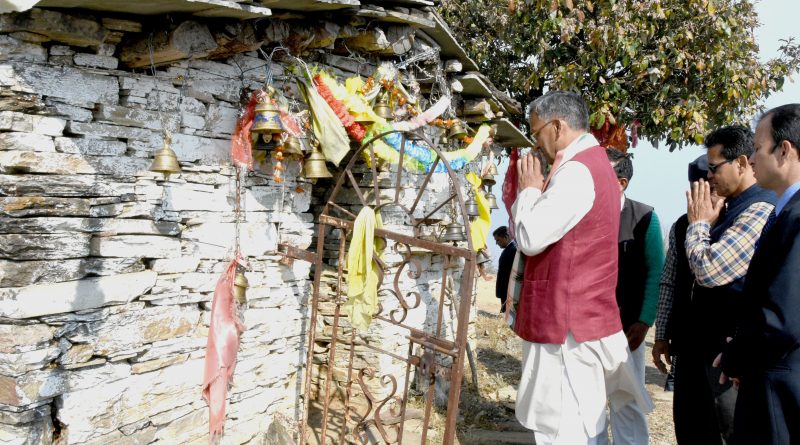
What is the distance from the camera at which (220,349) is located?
3965 mm

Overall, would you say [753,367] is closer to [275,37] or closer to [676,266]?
[676,266]

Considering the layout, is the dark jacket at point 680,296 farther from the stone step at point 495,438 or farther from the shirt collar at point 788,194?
the stone step at point 495,438

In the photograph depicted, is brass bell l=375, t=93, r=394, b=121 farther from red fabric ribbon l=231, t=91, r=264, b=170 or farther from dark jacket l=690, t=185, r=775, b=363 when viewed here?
dark jacket l=690, t=185, r=775, b=363

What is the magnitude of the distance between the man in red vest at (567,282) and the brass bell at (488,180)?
312cm

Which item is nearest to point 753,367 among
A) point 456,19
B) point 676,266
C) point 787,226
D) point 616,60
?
point 787,226

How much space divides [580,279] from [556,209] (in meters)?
0.39

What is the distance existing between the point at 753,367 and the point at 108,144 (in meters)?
3.27

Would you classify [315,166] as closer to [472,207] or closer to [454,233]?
[454,233]

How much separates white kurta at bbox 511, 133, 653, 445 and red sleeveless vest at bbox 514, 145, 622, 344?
0.06m

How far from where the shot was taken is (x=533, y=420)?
3.30 m

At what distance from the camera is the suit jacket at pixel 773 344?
90.4 inches

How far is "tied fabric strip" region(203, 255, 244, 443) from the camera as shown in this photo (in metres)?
3.94

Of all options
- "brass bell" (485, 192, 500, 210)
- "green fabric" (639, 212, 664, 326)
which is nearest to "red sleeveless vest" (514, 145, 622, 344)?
"green fabric" (639, 212, 664, 326)

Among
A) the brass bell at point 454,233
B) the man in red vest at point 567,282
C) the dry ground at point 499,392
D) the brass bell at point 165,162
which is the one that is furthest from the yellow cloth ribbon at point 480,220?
the brass bell at point 165,162
